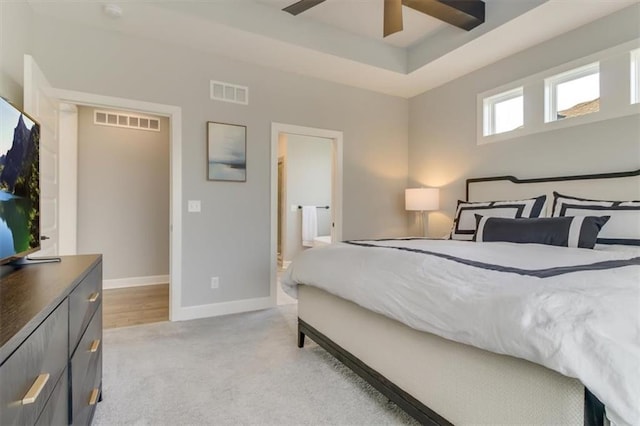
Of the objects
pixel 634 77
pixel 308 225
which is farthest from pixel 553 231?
pixel 308 225

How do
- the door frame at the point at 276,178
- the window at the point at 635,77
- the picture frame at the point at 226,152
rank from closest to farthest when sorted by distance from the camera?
the window at the point at 635,77, the picture frame at the point at 226,152, the door frame at the point at 276,178

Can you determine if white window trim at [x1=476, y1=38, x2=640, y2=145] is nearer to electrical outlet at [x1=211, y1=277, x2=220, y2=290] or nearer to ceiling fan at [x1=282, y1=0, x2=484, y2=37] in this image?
ceiling fan at [x1=282, y1=0, x2=484, y2=37]

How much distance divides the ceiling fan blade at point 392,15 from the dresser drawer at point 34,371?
2.64 metres

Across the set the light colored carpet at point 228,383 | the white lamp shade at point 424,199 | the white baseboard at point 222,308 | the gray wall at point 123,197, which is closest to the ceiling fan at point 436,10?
the white lamp shade at point 424,199

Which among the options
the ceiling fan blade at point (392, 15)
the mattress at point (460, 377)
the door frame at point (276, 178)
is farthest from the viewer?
the door frame at point (276, 178)

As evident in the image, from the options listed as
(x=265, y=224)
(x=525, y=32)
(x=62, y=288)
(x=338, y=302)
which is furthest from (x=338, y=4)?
(x=62, y=288)

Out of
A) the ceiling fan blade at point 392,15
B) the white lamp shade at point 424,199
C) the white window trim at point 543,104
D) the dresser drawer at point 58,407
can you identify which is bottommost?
the dresser drawer at point 58,407

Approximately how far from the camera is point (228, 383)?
80.7 inches

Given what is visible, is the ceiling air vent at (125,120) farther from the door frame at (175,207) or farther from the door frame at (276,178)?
the door frame at (276,178)

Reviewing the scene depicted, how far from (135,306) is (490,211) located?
12.5 feet

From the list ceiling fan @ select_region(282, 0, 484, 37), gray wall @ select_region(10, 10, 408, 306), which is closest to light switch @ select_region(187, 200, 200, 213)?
gray wall @ select_region(10, 10, 408, 306)

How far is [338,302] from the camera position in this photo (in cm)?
216

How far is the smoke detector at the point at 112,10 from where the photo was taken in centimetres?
260

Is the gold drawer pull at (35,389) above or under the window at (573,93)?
under
